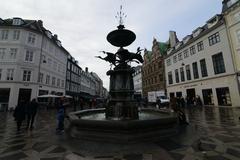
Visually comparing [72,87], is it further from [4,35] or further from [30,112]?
[30,112]

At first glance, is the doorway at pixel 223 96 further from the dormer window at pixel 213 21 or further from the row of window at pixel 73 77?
the row of window at pixel 73 77

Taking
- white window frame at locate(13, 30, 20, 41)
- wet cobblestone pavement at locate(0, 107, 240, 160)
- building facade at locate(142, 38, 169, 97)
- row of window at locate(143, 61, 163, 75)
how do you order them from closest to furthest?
wet cobblestone pavement at locate(0, 107, 240, 160) → white window frame at locate(13, 30, 20, 41) → building facade at locate(142, 38, 169, 97) → row of window at locate(143, 61, 163, 75)

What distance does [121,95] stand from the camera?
7652mm

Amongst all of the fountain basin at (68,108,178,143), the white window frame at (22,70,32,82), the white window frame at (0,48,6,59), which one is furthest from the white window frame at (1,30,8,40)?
the fountain basin at (68,108,178,143)

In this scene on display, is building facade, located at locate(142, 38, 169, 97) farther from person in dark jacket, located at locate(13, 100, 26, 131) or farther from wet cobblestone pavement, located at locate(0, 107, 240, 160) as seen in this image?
person in dark jacket, located at locate(13, 100, 26, 131)

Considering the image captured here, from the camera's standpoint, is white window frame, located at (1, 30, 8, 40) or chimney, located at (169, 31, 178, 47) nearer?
white window frame, located at (1, 30, 8, 40)

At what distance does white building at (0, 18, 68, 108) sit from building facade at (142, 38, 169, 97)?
3042 centimetres

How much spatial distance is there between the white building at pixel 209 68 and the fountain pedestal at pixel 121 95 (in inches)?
799

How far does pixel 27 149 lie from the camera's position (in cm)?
493

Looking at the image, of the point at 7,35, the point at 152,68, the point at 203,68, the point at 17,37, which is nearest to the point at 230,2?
the point at 203,68

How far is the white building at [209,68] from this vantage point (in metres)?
21.1

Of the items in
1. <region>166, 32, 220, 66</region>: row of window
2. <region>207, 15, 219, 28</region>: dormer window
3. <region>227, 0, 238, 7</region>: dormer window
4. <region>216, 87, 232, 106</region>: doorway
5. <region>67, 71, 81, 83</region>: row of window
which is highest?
<region>227, 0, 238, 7</region>: dormer window

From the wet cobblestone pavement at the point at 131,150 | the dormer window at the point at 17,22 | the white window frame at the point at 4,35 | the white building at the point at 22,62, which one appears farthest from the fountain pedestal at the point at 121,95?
the dormer window at the point at 17,22

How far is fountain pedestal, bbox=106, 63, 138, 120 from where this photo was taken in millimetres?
7090
